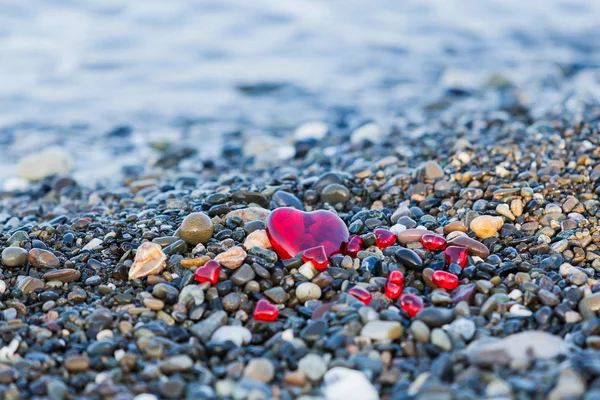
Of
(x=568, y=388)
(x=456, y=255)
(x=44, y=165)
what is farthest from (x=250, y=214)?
(x=44, y=165)

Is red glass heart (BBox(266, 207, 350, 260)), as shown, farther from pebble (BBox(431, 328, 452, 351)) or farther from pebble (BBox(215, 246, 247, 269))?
pebble (BBox(431, 328, 452, 351))

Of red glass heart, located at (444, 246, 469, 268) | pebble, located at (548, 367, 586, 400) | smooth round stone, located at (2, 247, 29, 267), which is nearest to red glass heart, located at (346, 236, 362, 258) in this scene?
red glass heart, located at (444, 246, 469, 268)

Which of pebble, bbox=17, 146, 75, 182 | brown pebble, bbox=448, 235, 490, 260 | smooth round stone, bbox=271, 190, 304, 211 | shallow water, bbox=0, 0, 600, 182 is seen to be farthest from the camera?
shallow water, bbox=0, 0, 600, 182

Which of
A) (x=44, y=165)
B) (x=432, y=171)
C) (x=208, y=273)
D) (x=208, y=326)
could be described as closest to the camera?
(x=208, y=326)

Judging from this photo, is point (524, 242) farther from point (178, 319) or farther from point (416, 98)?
point (416, 98)

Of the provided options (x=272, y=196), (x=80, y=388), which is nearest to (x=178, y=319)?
(x=80, y=388)

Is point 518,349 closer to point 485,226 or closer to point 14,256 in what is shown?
point 485,226

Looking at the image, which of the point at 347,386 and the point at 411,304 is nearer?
the point at 347,386

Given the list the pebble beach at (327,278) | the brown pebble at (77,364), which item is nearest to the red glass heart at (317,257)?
the pebble beach at (327,278)

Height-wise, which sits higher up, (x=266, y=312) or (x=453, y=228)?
(x=453, y=228)
